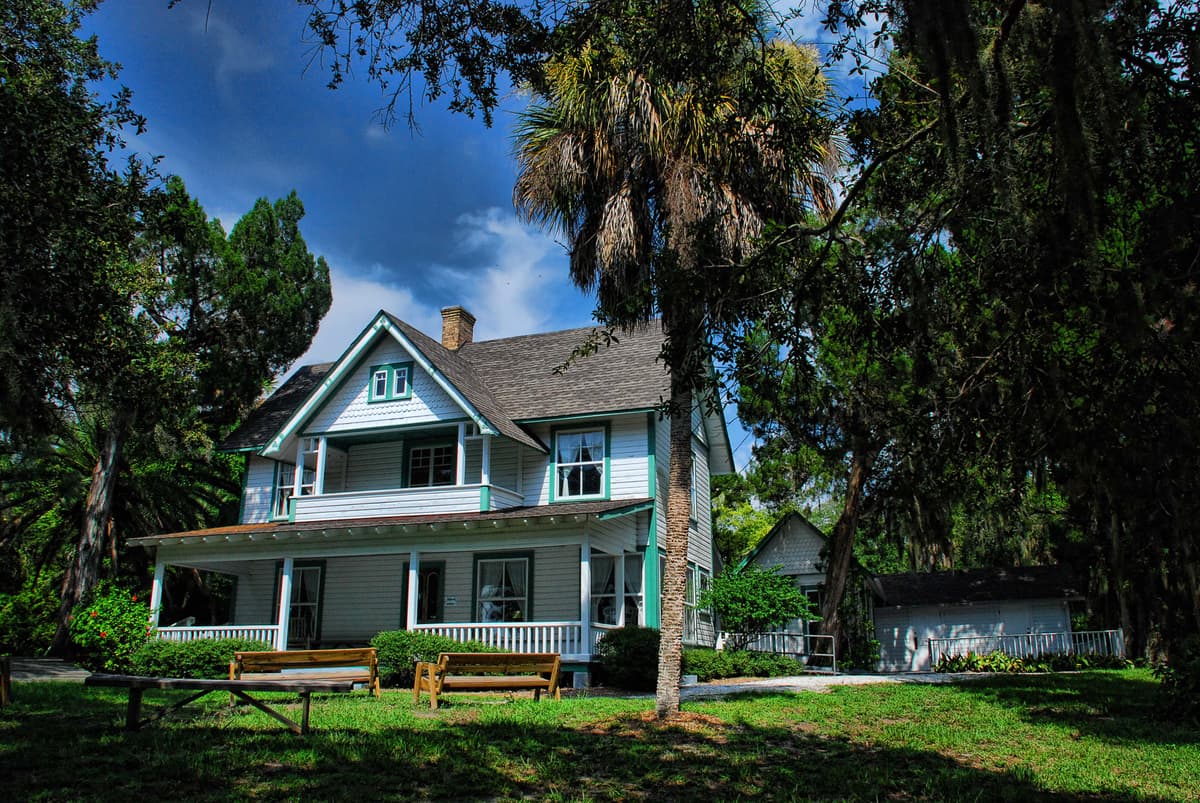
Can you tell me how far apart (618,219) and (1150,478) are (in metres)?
8.48

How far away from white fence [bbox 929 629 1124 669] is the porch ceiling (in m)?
15.2

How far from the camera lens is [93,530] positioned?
24.1m

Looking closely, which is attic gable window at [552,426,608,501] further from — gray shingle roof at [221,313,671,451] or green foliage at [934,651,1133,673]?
green foliage at [934,651,1133,673]

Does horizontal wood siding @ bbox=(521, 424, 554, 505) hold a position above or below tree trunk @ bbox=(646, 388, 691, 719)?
above

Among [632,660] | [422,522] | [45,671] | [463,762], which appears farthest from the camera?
[422,522]

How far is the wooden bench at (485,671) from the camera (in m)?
12.2

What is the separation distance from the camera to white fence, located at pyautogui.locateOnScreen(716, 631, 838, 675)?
77.1ft

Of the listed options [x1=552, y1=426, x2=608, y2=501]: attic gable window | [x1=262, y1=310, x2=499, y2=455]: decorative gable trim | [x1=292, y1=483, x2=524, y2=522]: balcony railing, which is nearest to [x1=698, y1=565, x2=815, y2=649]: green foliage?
[x1=552, y1=426, x2=608, y2=501]: attic gable window

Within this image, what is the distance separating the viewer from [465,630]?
19.8 meters

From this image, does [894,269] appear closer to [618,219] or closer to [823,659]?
[618,219]

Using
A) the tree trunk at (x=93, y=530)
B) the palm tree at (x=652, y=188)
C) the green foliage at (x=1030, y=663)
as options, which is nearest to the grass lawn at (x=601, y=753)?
the palm tree at (x=652, y=188)

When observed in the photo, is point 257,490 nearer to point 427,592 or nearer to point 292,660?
point 427,592

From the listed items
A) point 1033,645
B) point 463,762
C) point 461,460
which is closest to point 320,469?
point 461,460

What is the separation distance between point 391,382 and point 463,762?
616 inches
